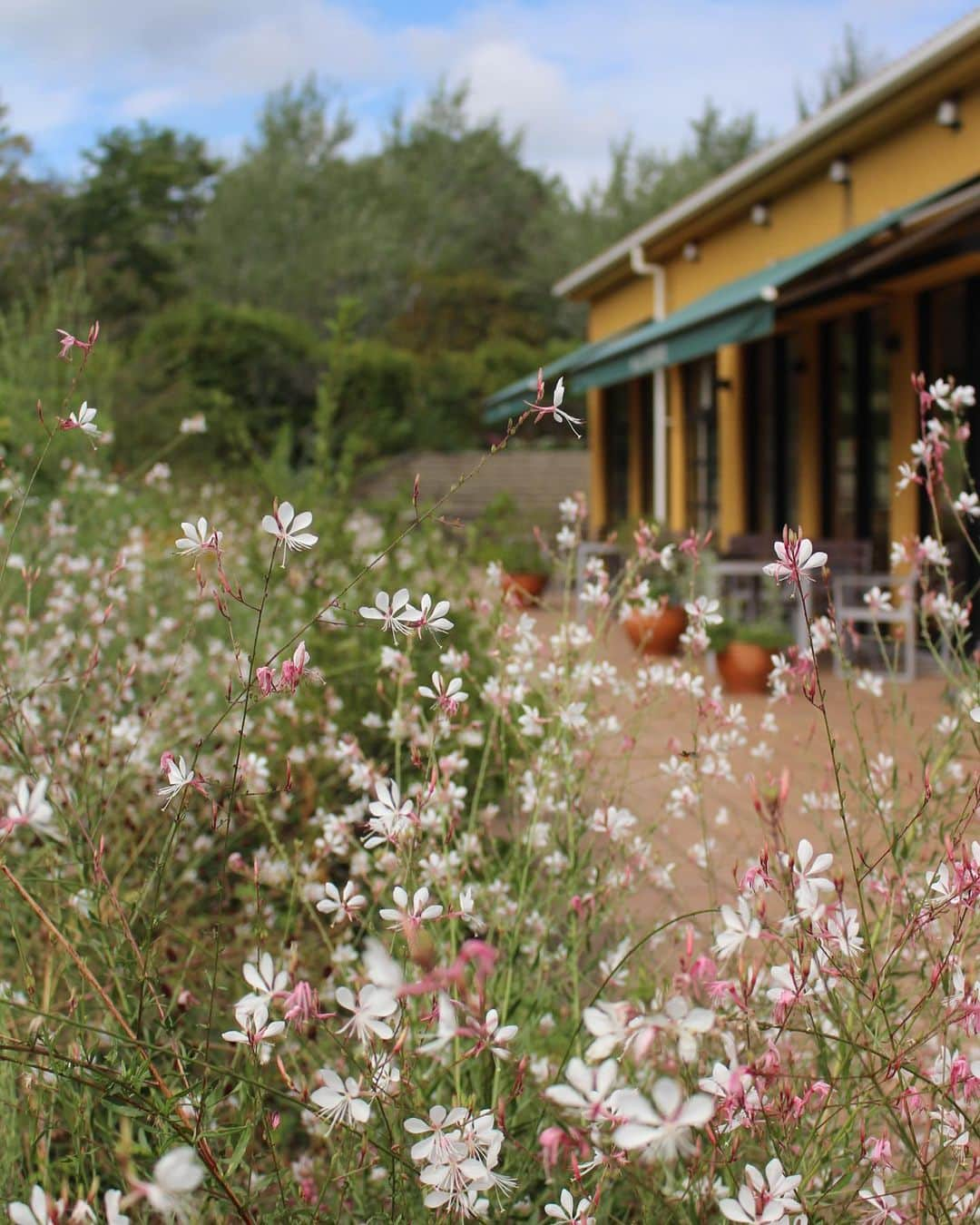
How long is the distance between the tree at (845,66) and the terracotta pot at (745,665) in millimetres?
32258

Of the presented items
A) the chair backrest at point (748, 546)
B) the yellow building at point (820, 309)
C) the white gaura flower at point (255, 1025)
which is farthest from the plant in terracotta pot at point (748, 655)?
the white gaura flower at point (255, 1025)

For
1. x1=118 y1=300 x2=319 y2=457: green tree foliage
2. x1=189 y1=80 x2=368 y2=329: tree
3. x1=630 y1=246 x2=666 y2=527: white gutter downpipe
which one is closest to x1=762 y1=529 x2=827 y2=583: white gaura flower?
x1=630 y1=246 x2=666 y2=527: white gutter downpipe

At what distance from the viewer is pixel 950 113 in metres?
8.35

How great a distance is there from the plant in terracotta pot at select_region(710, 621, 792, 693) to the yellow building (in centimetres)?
171

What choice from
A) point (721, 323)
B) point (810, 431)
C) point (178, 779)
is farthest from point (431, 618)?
point (810, 431)

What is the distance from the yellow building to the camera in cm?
823

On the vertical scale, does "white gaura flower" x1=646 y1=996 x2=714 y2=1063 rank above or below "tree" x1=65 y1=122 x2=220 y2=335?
below

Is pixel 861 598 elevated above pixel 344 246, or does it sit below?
below

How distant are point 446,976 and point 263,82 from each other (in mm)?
44772

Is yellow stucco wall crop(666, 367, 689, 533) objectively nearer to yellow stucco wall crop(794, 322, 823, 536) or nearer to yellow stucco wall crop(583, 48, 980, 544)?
yellow stucco wall crop(583, 48, 980, 544)

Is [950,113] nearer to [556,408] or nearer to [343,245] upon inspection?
[556,408]

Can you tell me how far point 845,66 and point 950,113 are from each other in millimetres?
31034

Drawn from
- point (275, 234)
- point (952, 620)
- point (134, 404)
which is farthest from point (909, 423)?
point (275, 234)

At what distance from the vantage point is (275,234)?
122 ft
